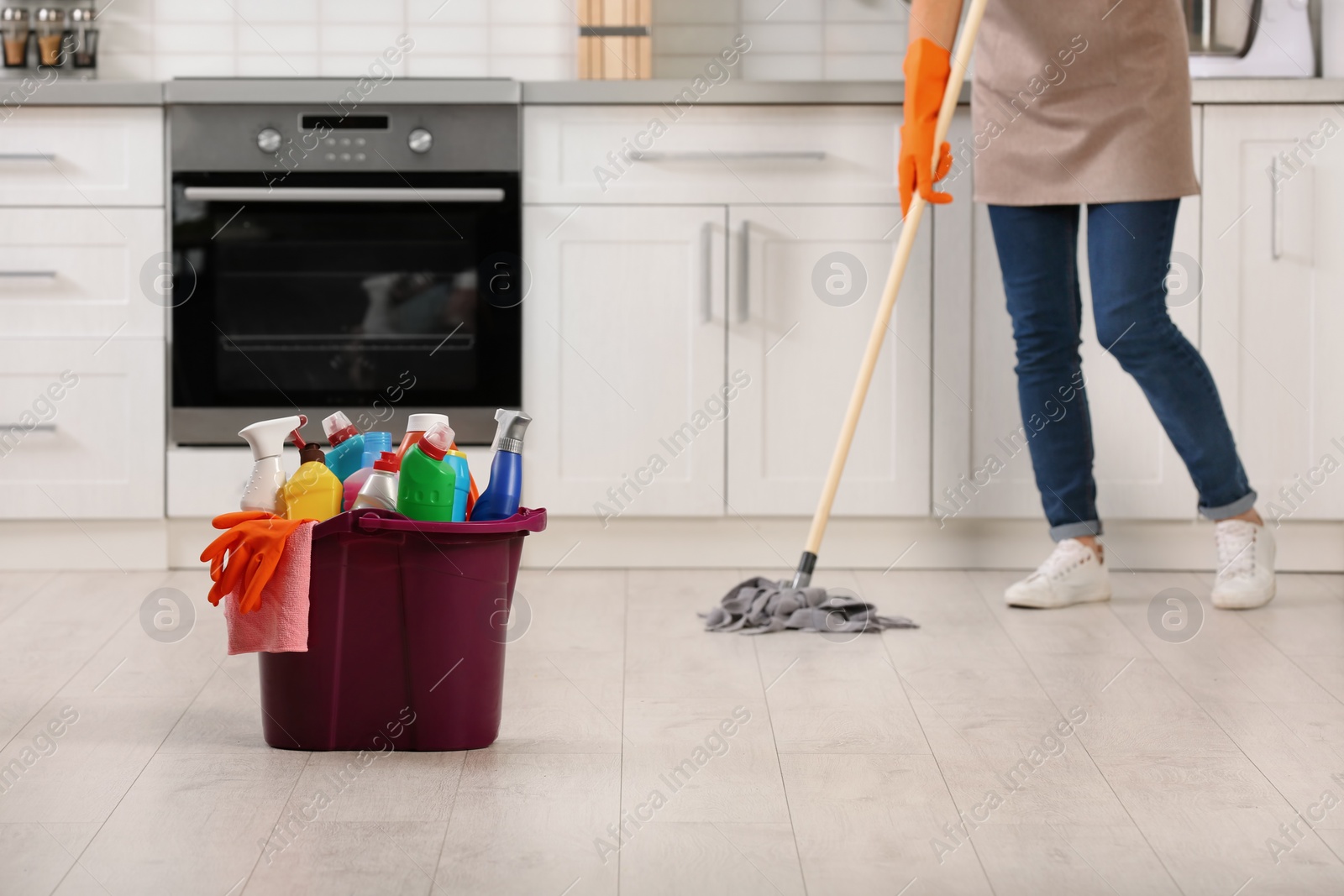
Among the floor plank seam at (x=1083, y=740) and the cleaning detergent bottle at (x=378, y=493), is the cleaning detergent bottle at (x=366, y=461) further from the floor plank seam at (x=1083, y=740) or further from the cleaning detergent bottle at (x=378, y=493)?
the floor plank seam at (x=1083, y=740)

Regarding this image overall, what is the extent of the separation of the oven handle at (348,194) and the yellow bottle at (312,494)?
0.99 metres

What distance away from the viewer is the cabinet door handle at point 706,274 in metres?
2.38

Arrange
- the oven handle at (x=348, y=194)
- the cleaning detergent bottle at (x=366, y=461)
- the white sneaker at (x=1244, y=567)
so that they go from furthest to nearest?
the oven handle at (x=348, y=194), the white sneaker at (x=1244, y=567), the cleaning detergent bottle at (x=366, y=461)

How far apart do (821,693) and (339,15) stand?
184 cm

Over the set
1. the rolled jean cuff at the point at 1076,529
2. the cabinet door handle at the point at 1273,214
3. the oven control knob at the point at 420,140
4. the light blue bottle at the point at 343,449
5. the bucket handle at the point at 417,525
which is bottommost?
the rolled jean cuff at the point at 1076,529

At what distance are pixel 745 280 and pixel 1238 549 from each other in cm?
93

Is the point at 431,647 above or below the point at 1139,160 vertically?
below

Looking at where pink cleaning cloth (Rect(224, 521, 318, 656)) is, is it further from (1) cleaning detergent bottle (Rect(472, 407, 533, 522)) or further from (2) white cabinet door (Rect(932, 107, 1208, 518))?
(2) white cabinet door (Rect(932, 107, 1208, 518))

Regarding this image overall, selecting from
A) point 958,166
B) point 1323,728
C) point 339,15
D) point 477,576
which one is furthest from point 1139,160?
point 339,15

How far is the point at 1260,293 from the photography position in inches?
93.9

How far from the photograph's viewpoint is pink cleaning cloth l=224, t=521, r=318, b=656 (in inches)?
54.4

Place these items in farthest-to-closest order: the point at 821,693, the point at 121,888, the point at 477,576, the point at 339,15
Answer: the point at 339,15 < the point at 821,693 < the point at 477,576 < the point at 121,888

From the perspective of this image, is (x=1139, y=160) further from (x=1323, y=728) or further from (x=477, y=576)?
(x=477, y=576)

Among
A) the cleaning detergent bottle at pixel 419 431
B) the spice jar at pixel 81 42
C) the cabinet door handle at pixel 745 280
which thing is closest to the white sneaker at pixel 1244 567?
the cabinet door handle at pixel 745 280
